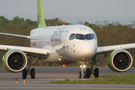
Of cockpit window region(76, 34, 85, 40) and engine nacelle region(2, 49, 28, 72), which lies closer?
engine nacelle region(2, 49, 28, 72)

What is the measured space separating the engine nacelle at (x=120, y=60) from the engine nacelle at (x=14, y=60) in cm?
604

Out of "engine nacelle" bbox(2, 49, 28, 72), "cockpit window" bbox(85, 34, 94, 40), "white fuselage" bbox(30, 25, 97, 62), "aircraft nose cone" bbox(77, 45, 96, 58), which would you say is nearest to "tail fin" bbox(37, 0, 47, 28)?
"white fuselage" bbox(30, 25, 97, 62)

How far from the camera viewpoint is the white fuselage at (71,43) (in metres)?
27.0

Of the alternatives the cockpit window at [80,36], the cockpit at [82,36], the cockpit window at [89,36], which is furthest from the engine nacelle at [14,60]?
the cockpit window at [89,36]

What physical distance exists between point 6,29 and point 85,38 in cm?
4364

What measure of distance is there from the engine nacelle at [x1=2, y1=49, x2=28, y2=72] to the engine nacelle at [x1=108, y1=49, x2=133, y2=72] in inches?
238

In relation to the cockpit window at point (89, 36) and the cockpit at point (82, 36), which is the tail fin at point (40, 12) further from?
the cockpit window at point (89, 36)

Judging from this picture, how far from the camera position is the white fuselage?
88.5 feet

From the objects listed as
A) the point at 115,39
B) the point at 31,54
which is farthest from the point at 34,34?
the point at 115,39

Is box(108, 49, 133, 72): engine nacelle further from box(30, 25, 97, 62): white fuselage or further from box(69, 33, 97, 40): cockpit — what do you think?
box(69, 33, 97, 40): cockpit

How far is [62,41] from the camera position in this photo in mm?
29766

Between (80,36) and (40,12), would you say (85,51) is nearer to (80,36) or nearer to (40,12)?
(80,36)

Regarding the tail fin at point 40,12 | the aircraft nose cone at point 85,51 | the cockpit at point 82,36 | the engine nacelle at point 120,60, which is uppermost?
the tail fin at point 40,12

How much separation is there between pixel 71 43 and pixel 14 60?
13.6ft
